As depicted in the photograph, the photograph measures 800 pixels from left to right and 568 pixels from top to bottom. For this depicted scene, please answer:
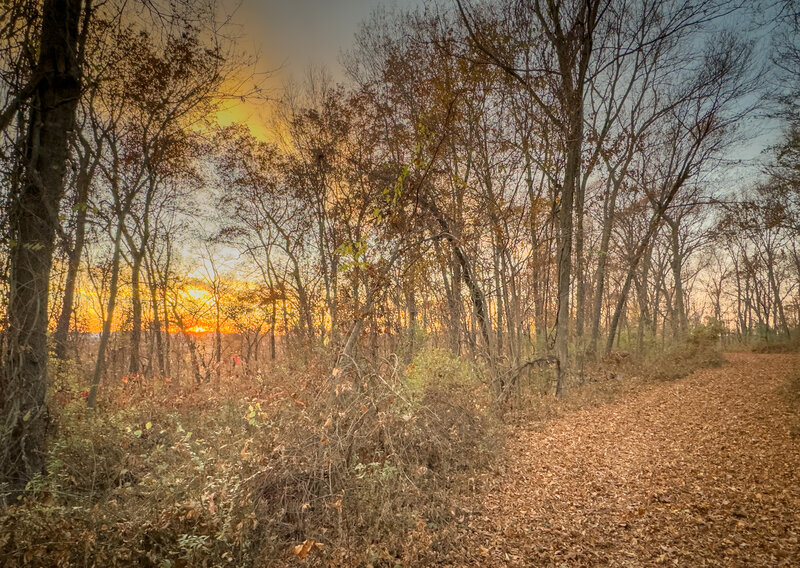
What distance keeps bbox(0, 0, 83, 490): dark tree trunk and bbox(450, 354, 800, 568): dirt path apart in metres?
4.17

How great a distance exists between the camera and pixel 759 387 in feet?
23.4

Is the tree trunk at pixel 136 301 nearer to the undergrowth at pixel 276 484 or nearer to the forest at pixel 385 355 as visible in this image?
the forest at pixel 385 355

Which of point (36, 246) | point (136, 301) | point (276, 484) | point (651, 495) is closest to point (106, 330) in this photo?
point (136, 301)

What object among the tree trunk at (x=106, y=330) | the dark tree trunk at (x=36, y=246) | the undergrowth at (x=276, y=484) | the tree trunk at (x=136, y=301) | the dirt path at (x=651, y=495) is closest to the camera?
the undergrowth at (x=276, y=484)

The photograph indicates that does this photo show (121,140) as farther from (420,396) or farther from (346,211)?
(420,396)

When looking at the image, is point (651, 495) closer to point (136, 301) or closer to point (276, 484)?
point (276, 484)

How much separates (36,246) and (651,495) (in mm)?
6535

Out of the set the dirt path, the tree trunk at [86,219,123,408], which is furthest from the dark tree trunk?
the tree trunk at [86,219,123,408]

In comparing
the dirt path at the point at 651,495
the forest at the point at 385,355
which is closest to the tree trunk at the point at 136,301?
the forest at the point at 385,355

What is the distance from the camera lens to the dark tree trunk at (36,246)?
3.38 meters

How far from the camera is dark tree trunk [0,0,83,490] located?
3.38 meters

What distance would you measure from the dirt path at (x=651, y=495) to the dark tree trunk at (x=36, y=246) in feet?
13.7

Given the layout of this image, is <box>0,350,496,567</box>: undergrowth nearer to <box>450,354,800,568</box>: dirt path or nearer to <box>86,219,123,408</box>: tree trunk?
<box>450,354,800,568</box>: dirt path

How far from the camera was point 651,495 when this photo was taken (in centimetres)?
368
